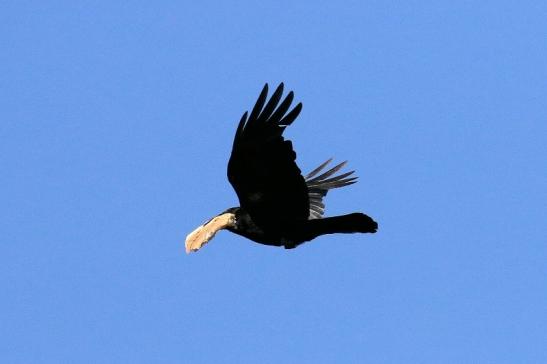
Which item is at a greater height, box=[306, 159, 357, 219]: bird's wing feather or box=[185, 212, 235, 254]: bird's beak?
box=[306, 159, 357, 219]: bird's wing feather

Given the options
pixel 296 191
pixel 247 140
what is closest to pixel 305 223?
pixel 296 191

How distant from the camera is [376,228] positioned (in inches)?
484

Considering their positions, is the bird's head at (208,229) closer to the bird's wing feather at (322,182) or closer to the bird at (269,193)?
the bird at (269,193)

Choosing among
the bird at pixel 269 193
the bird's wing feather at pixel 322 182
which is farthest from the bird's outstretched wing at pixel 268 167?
the bird's wing feather at pixel 322 182

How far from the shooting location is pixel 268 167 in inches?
490

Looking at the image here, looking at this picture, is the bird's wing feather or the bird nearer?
the bird

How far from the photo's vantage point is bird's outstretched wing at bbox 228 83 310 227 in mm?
12141

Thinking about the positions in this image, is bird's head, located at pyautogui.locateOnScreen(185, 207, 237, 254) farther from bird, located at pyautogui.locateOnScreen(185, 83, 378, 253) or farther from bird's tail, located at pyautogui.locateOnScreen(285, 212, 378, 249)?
bird's tail, located at pyautogui.locateOnScreen(285, 212, 378, 249)

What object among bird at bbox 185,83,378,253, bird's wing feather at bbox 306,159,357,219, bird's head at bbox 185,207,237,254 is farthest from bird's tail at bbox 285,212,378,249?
bird's wing feather at bbox 306,159,357,219

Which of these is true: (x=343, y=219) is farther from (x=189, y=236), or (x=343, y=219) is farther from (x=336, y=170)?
(x=336, y=170)

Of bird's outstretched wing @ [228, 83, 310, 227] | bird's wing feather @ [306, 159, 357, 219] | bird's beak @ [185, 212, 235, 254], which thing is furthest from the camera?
bird's wing feather @ [306, 159, 357, 219]

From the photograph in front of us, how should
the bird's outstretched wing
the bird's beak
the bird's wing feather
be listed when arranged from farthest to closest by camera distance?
the bird's wing feather → the bird's beak → the bird's outstretched wing

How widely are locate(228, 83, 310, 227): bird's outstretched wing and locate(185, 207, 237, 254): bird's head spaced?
0.25m

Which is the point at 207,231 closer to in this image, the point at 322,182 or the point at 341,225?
the point at 341,225
